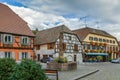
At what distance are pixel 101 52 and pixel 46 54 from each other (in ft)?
79.7

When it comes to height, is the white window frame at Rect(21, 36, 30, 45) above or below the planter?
above

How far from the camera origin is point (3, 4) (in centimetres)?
4012

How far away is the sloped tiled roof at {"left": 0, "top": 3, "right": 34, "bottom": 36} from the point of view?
35641 millimetres

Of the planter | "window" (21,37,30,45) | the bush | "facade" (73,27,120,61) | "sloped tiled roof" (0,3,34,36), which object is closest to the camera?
the bush

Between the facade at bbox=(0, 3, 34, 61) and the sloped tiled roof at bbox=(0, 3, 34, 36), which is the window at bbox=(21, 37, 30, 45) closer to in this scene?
the facade at bbox=(0, 3, 34, 61)

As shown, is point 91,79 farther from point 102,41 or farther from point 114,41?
point 114,41

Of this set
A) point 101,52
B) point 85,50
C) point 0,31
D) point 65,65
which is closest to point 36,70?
point 65,65

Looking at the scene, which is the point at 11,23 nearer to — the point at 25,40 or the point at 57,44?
the point at 25,40

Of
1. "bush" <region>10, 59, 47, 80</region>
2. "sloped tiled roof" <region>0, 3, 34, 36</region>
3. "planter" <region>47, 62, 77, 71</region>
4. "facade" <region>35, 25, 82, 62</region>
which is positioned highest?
"sloped tiled roof" <region>0, 3, 34, 36</region>

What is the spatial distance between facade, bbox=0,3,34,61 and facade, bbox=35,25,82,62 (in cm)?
1018

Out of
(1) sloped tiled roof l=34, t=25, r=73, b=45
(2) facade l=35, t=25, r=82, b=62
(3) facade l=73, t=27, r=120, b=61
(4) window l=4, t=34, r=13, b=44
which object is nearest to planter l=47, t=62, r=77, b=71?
(4) window l=4, t=34, r=13, b=44

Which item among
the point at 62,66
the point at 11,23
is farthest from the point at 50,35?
the point at 62,66

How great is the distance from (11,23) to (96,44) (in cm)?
3401

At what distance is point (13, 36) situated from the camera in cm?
3575
